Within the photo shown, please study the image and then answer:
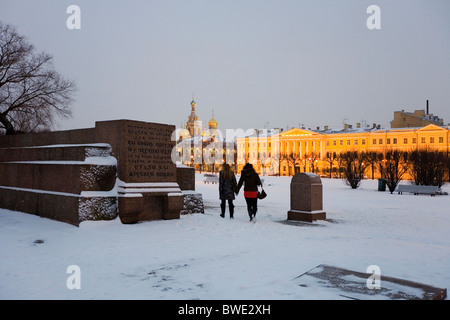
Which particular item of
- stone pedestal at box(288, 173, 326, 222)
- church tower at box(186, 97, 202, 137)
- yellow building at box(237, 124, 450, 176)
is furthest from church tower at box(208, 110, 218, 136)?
stone pedestal at box(288, 173, 326, 222)

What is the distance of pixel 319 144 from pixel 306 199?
90887 mm

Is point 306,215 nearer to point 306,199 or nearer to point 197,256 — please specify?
point 306,199

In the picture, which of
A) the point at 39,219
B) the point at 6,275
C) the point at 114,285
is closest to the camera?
the point at 114,285

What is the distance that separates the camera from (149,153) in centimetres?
961

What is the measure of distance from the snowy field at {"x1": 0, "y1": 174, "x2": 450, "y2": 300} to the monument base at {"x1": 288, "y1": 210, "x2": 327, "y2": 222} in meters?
0.71

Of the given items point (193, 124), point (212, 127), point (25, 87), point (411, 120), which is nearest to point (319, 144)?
point (411, 120)

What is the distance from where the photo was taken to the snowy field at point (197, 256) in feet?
15.0

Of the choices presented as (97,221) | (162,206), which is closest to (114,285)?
(97,221)

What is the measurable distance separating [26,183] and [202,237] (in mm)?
5716

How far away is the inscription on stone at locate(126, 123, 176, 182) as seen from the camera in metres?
9.26
